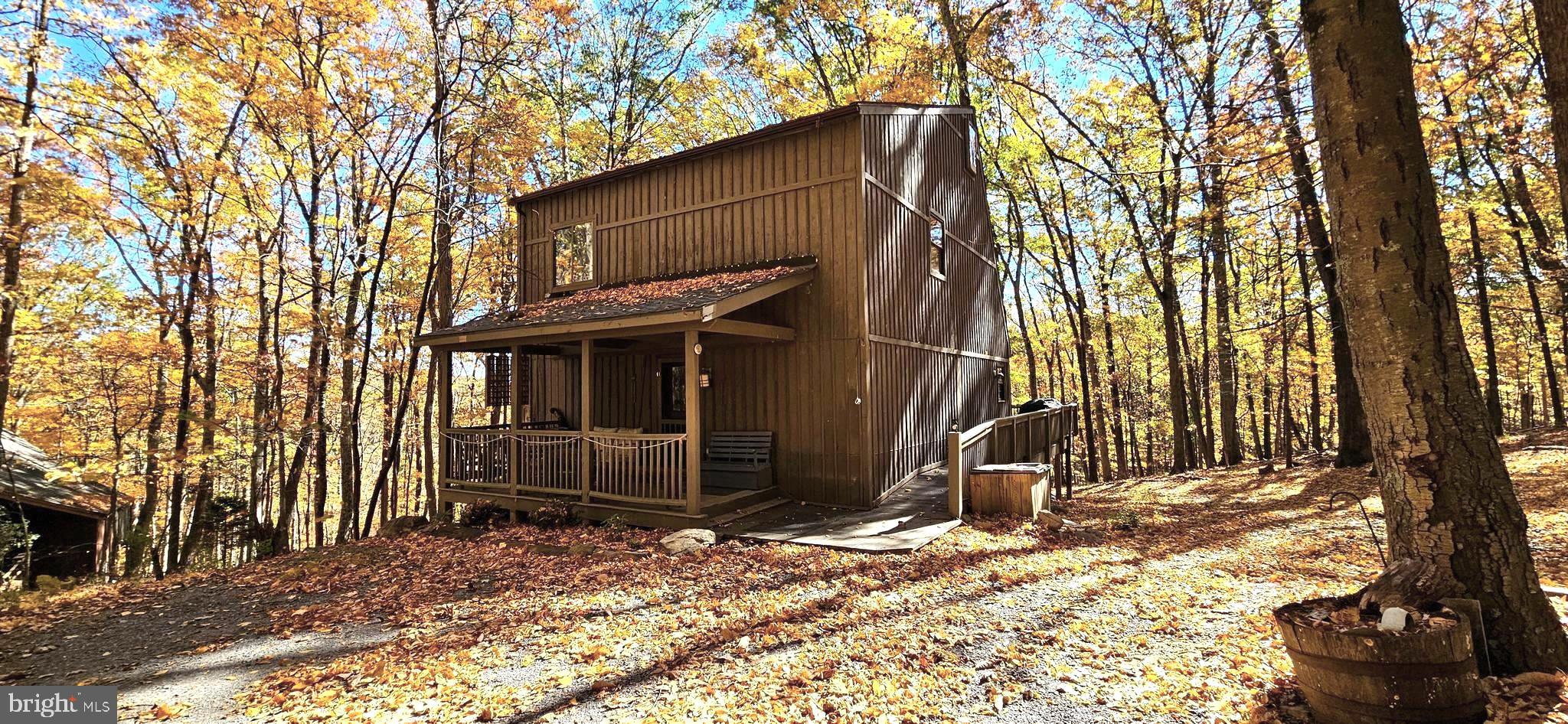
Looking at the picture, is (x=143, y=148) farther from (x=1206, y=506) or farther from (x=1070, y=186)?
(x=1070, y=186)

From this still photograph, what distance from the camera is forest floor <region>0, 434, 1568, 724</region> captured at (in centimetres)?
342

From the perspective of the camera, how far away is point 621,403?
11.1m

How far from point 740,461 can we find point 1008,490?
13.1 feet

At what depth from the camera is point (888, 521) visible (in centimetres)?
781

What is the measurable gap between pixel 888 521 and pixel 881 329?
307 cm

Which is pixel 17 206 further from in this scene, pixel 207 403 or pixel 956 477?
pixel 956 477

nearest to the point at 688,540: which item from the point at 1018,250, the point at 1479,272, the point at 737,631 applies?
the point at 737,631

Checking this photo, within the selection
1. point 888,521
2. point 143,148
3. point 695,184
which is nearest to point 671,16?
point 695,184

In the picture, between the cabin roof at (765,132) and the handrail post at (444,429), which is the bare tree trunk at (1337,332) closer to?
the cabin roof at (765,132)

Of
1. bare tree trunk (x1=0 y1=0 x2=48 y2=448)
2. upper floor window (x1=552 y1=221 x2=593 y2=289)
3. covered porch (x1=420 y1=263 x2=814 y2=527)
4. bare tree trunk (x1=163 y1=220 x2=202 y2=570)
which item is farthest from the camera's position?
upper floor window (x1=552 y1=221 x2=593 y2=289)

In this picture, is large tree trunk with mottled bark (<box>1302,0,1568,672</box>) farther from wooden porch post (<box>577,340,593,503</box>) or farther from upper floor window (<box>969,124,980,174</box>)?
upper floor window (<box>969,124,980,174</box>)

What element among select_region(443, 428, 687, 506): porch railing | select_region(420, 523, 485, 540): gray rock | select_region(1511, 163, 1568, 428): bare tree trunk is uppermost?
select_region(1511, 163, 1568, 428): bare tree trunk

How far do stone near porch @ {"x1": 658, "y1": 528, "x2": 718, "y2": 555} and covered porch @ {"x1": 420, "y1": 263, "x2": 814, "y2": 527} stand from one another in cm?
49

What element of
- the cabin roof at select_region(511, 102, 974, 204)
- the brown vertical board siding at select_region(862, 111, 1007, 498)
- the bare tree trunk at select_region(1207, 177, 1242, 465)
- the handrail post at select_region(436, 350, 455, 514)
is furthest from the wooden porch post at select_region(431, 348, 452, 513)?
the bare tree trunk at select_region(1207, 177, 1242, 465)
